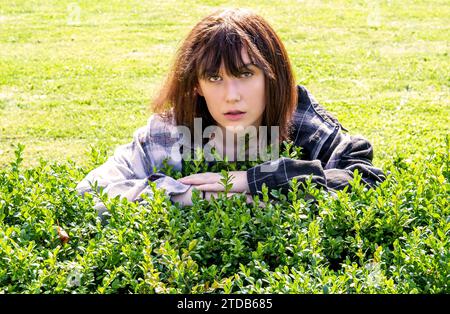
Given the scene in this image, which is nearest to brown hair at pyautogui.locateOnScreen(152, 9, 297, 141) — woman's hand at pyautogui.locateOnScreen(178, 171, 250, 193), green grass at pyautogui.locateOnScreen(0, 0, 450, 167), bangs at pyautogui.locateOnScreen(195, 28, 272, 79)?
bangs at pyautogui.locateOnScreen(195, 28, 272, 79)

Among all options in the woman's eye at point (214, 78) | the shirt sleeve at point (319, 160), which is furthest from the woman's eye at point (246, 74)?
the shirt sleeve at point (319, 160)

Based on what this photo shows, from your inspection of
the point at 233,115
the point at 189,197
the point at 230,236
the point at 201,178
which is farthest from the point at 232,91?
the point at 230,236

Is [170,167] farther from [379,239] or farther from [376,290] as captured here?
[376,290]

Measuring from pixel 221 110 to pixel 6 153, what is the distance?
3.91 meters

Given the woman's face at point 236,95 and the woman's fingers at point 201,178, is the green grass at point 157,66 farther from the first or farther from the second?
the woman's fingers at point 201,178

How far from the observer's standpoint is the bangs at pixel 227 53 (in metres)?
3.89

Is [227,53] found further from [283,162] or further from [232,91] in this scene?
[283,162]

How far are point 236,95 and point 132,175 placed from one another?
70cm

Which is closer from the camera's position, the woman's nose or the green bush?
the green bush

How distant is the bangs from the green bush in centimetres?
68

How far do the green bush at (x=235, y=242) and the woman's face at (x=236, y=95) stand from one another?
51 centimetres

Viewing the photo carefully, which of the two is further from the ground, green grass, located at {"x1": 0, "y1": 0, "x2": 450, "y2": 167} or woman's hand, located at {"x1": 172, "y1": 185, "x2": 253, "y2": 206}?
woman's hand, located at {"x1": 172, "y1": 185, "x2": 253, "y2": 206}

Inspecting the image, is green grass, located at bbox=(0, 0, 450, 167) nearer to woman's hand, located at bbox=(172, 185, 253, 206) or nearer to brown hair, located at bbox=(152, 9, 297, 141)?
brown hair, located at bbox=(152, 9, 297, 141)

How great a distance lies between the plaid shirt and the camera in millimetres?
3668
